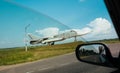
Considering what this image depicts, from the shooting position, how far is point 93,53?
1991 millimetres

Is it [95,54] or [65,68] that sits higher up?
[95,54]

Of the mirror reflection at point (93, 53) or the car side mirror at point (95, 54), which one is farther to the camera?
the mirror reflection at point (93, 53)

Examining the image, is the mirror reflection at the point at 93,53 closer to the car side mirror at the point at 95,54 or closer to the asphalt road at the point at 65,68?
the car side mirror at the point at 95,54

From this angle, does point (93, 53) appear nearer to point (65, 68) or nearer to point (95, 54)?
point (95, 54)

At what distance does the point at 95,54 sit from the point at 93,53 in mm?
44

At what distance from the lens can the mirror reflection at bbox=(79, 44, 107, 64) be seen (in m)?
1.85

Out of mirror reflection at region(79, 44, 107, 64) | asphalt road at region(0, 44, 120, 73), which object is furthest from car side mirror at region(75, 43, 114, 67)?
asphalt road at region(0, 44, 120, 73)

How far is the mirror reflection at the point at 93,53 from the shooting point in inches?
72.8

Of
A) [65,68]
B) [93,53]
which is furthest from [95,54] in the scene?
[65,68]

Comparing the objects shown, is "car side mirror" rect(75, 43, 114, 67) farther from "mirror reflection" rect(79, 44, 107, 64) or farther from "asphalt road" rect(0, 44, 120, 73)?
"asphalt road" rect(0, 44, 120, 73)

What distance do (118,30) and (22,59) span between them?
26.0 meters

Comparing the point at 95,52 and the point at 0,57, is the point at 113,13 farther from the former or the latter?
the point at 0,57

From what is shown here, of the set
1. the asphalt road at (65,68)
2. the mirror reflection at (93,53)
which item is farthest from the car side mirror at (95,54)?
the asphalt road at (65,68)

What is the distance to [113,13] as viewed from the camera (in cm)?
178
